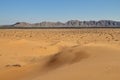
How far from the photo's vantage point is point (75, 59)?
8.71 meters

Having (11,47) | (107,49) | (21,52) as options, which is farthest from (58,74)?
(11,47)

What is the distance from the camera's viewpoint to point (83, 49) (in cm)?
963

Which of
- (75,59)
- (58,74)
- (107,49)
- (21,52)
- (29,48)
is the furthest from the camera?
(29,48)

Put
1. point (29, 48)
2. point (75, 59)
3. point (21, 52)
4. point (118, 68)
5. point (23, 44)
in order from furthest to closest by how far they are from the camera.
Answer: point (23, 44) → point (29, 48) → point (21, 52) → point (75, 59) → point (118, 68)

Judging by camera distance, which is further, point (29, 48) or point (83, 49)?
point (29, 48)

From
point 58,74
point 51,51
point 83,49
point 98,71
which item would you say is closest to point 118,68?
point 98,71

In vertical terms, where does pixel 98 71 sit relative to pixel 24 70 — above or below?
above

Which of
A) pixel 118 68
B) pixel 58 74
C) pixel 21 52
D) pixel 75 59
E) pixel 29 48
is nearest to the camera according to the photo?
pixel 118 68

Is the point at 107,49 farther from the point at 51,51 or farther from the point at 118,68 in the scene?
the point at 51,51

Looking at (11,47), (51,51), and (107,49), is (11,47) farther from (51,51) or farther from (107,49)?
(107,49)

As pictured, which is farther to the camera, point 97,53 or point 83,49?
point 83,49

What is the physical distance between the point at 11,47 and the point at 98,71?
1166 cm

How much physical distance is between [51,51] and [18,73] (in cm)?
682

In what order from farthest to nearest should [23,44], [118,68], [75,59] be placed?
[23,44], [75,59], [118,68]
